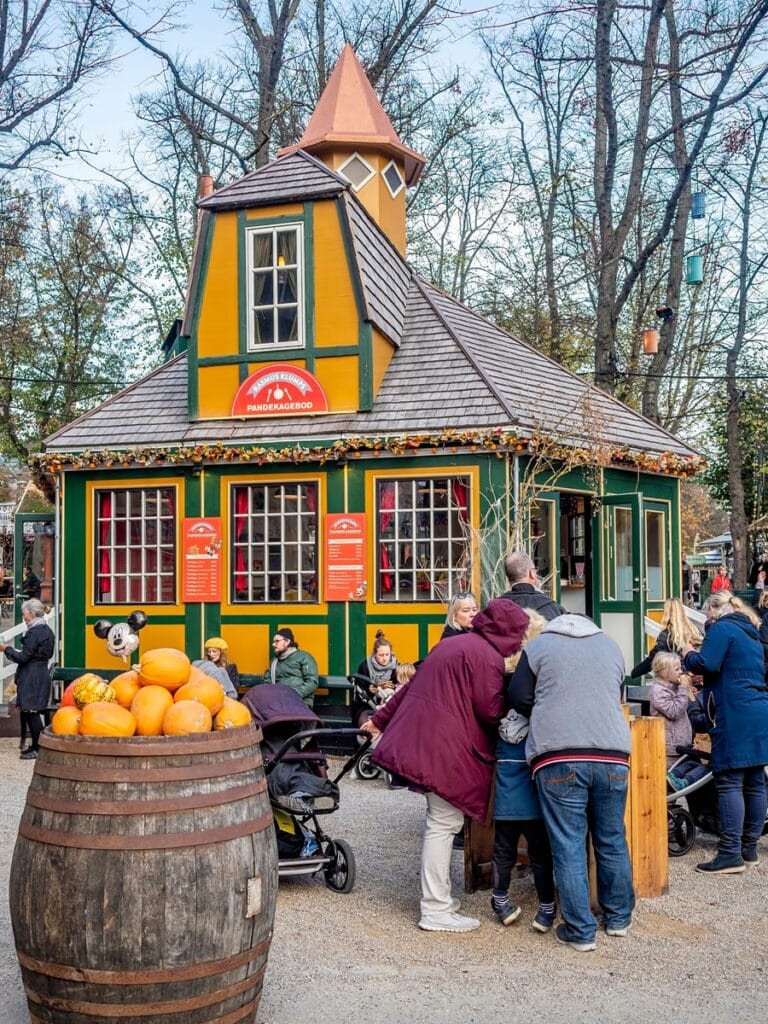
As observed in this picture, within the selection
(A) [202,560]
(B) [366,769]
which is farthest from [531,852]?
(A) [202,560]

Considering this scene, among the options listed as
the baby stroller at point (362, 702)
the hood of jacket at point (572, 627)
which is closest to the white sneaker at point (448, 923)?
the hood of jacket at point (572, 627)

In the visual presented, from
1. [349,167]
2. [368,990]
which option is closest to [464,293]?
[349,167]

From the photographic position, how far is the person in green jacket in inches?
470

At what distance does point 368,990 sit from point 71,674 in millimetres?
9782

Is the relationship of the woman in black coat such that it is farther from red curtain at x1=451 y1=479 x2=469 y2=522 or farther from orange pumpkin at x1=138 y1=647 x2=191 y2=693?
orange pumpkin at x1=138 y1=647 x2=191 y2=693

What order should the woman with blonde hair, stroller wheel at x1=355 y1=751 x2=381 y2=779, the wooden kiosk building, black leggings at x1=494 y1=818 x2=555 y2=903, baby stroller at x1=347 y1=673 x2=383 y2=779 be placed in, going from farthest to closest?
the wooden kiosk building
baby stroller at x1=347 y1=673 x2=383 y2=779
stroller wheel at x1=355 y1=751 x2=381 y2=779
the woman with blonde hair
black leggings at x1=494 y1=818 x2=555 y2=903

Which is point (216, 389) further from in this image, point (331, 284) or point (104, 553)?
point (104, 553)

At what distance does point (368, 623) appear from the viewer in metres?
13.0

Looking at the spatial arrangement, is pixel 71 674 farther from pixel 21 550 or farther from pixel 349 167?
pixel 349 167

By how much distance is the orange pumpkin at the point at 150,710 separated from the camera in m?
4.46

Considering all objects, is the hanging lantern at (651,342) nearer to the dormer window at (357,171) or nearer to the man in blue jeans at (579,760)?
the dormer window at (357,171)

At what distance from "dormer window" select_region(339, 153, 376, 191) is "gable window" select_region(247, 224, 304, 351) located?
146 inches

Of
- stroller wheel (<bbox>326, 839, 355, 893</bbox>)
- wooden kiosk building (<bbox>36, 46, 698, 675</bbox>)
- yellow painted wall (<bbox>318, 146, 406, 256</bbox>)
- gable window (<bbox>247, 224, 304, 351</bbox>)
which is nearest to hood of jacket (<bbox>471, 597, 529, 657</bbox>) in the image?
stroller wheel (<bbox>326, 839, 355, 893</bbox>)

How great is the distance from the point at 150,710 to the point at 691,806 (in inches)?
180
